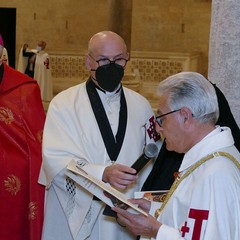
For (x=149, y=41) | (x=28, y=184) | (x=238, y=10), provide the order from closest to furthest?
(x=238, y=10)
(x=28, y=184)
(x=149, y=41)

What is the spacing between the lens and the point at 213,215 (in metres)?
1.93

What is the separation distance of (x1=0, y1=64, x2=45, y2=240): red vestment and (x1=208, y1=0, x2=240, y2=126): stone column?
3.79 ft

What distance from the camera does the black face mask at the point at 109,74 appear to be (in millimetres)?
3050

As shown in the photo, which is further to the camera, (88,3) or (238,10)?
(88,3)

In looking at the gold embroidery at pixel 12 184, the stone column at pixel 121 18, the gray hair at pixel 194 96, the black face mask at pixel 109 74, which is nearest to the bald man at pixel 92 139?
the black face mask at pixel 109 74

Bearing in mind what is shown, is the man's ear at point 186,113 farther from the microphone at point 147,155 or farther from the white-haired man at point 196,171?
the microphone at point 147,155

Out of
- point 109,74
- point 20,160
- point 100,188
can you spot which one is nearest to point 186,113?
point 100,188

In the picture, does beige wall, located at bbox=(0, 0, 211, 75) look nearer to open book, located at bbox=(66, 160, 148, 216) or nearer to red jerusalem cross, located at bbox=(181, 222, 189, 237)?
open book, located at bbox=(66, 160, 148, 216)

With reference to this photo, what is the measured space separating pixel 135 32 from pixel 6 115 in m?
13.1

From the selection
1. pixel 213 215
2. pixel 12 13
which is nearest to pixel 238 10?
pixel 213 215

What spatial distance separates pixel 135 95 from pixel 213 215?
1490 mm

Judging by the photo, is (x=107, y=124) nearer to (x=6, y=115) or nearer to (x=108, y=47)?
(x=108, y=47)

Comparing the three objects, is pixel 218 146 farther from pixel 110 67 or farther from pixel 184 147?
pixel 110 67

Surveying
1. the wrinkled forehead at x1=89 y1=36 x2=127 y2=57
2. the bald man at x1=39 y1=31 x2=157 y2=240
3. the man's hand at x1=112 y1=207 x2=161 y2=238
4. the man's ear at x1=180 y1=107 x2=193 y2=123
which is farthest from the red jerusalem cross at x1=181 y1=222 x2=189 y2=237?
the wrinkled forehead at x1=89 y1=36 x2=127 y2=57
